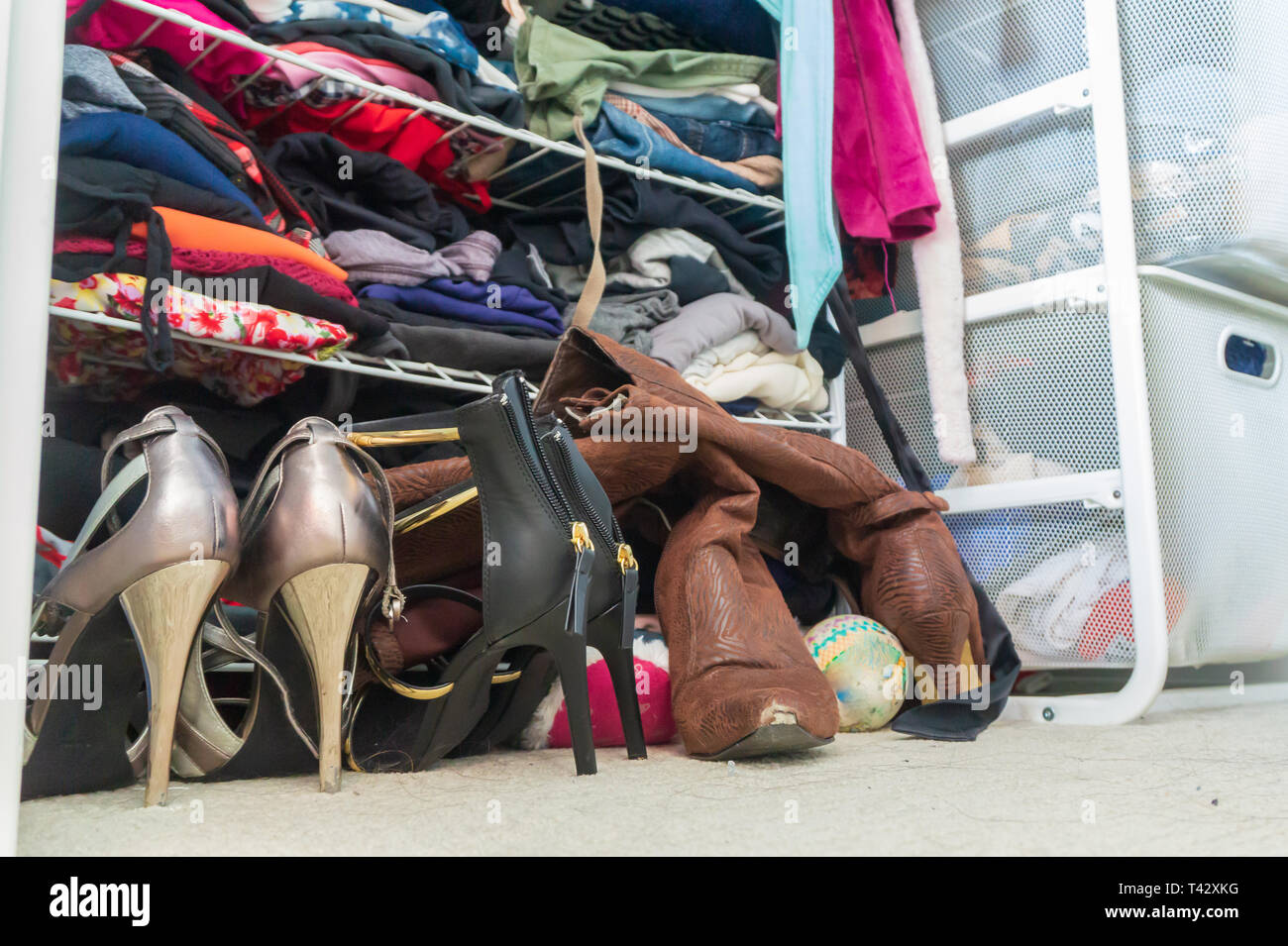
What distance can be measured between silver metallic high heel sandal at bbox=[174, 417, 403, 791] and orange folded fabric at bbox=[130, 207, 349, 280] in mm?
326

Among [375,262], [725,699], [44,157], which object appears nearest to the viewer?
[44,157]

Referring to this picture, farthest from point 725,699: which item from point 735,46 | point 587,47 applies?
point 735,46

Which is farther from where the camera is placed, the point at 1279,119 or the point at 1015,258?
the point at 1015,258

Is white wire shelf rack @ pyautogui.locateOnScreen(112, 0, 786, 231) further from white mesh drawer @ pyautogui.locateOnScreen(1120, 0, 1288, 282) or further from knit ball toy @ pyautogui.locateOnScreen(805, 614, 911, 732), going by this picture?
knit ball toy @ pyautogui.locateOnScreen(805, 614, 911, 732)

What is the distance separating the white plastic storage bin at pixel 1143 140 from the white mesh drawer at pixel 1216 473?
0.07m

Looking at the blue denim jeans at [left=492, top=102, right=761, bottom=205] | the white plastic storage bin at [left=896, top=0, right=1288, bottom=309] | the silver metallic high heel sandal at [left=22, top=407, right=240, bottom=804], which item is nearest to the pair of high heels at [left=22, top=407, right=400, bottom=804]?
the silver metallic high heel sandal at [left=22, top=407, right=240, bottom=804]

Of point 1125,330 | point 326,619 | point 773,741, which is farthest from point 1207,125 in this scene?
point 326,619

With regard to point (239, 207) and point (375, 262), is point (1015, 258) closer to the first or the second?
point (375, 262)

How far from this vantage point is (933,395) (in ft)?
4.54

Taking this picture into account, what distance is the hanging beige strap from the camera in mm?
1295

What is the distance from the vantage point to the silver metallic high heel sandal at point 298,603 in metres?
0.72

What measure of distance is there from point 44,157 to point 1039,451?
1208mm

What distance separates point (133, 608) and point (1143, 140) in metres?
1.33

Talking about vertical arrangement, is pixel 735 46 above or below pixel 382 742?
above
